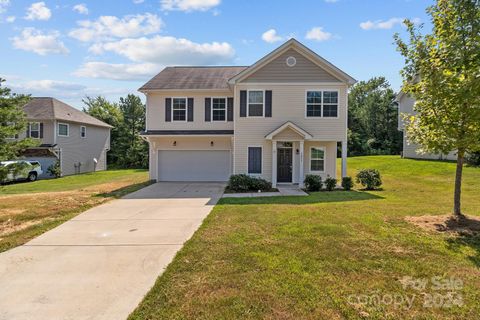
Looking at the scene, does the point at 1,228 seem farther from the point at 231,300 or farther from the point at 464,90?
the point at 464,90

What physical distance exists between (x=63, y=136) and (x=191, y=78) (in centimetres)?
1477

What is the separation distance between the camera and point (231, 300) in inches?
151

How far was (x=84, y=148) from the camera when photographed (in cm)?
2927

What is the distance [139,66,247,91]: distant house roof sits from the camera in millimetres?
17703

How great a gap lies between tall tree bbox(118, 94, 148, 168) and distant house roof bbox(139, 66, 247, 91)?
14.9 metres

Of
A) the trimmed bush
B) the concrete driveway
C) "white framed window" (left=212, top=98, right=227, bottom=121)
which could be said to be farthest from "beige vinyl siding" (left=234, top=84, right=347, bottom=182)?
the concrete driveway

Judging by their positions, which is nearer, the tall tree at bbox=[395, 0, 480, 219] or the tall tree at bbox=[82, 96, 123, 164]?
the tall tree at bbox=[395, 0, 480, 219]

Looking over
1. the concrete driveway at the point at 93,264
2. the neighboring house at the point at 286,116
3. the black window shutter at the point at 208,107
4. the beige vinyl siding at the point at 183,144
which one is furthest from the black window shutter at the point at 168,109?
the concrete driveway at the point at 93,264

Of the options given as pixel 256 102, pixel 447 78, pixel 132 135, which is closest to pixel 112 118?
pixel 132 135

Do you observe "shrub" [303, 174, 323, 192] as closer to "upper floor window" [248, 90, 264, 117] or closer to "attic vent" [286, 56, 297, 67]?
"upper floor window" [248, 90, 264, 117]

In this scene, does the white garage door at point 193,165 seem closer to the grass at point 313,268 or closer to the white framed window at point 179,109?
the white framed window at point 179,109

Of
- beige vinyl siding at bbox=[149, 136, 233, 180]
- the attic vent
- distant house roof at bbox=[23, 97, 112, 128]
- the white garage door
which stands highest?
the attic vent

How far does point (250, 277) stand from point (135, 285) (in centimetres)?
173

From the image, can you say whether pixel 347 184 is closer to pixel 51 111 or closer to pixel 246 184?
pixel 246 184
